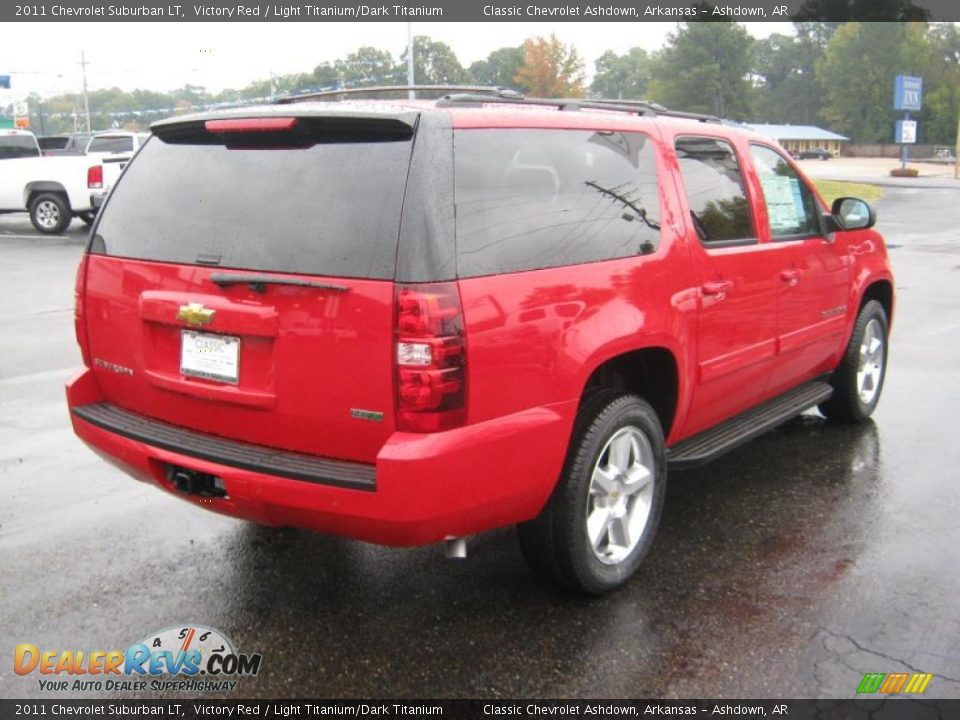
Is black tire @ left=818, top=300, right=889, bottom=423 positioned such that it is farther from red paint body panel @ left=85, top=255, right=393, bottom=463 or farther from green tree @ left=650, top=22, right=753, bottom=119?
green tree @ left=650, top=22, right=753, bottom=119

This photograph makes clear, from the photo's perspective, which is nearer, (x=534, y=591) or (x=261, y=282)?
(x=261, y=282)

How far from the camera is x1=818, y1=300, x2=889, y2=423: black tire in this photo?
586 cm

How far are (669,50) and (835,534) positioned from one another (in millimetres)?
119376

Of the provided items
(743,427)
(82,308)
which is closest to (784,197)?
(743,427)

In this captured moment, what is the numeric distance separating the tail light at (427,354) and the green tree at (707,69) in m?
113

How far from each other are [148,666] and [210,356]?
1.08 meters

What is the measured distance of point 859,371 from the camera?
5.98 metres

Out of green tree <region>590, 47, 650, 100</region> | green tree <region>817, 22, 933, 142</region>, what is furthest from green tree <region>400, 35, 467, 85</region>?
green tree <region>590, 47, 650, 100</region>

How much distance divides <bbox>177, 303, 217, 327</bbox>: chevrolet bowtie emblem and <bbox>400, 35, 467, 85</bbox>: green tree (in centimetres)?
7276

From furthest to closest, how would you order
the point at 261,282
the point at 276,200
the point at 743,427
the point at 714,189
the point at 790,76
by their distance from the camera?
the point at 790,76 < the point at 743,427 < the point at 714,189 < the point at 276,200 < the point at 261,282

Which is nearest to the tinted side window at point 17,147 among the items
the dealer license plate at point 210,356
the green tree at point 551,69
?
the dealer license plate at point 210,356

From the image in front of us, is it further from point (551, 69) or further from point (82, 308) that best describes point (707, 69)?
point (82, 308)

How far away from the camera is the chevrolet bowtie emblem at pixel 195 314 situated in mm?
3307

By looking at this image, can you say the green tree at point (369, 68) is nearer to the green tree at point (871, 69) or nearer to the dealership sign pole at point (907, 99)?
the dealership sign pole at point (907, 99)
